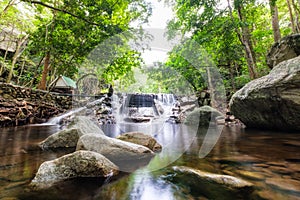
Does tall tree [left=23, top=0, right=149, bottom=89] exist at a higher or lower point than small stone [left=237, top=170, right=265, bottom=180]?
higher

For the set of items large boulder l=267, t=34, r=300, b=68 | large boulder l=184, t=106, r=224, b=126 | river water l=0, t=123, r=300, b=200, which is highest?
large boulder l=267, t=34, r=300, b=68

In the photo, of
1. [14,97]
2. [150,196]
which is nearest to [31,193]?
[150,196]

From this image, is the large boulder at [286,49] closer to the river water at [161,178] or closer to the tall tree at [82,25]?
the river water at [161,178]

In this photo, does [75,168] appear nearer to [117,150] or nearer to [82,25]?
[117,150]

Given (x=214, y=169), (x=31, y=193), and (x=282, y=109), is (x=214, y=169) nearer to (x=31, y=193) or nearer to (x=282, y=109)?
(x=31, y=193)

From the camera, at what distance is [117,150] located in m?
2.19

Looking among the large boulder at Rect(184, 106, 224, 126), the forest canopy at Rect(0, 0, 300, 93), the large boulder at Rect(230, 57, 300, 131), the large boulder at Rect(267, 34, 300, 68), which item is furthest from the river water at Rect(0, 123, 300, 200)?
the large boulder at Rect(184, 106, 224, 126)

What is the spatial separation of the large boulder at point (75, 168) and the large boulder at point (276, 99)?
3.84m

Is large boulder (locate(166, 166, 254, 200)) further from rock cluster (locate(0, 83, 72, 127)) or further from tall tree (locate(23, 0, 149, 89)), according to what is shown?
rock cluster (locate(0, 83, 72, 127))

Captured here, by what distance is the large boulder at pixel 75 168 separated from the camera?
1.56m

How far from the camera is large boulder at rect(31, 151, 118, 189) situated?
5.11ft

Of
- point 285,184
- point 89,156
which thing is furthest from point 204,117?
point 89,156

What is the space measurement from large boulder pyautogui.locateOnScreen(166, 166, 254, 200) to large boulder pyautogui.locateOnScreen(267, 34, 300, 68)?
561cm

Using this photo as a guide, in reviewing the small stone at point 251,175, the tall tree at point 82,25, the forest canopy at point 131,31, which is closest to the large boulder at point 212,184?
the small stone at point 251,175
